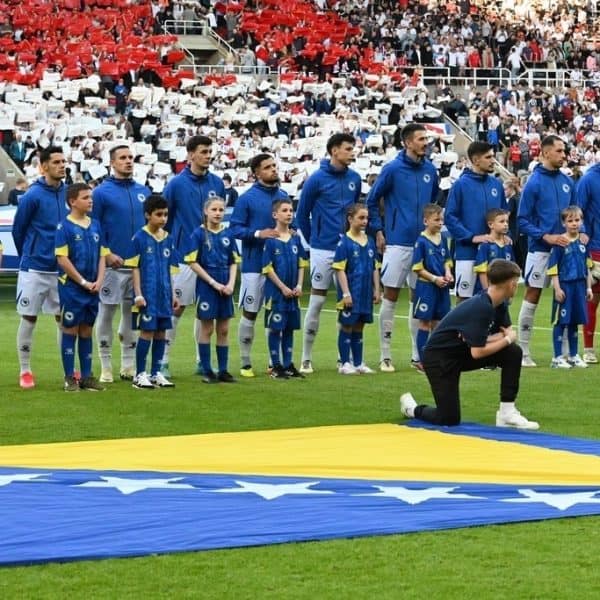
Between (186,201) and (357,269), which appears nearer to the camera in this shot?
(186,201)

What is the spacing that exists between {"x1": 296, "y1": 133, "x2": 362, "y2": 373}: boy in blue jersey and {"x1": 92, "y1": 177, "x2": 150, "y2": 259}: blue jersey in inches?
69.0

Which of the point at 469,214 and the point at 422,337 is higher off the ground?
the point at 469,214

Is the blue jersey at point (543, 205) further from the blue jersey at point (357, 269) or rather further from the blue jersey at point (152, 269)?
the blue jersey at point (152, 269)

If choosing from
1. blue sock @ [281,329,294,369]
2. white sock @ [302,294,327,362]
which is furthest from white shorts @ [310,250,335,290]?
blue sock @ [281,329,294,369]

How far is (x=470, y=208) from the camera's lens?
13531 millimetres

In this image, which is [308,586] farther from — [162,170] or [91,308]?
[162,170]

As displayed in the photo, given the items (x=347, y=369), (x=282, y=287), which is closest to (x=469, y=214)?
(x=347, y=369)

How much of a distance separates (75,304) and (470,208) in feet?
12.7

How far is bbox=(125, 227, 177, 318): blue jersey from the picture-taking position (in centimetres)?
1196

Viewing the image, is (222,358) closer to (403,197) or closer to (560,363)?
(403,197)

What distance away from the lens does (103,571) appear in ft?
19.7

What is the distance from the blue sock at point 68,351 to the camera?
1188 cm

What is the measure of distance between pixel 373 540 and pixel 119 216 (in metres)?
6.33

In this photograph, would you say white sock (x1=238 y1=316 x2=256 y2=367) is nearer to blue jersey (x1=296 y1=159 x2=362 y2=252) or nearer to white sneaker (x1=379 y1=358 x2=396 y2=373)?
blue jersey (x1=296 y1=159 x2=362 y2=252)
